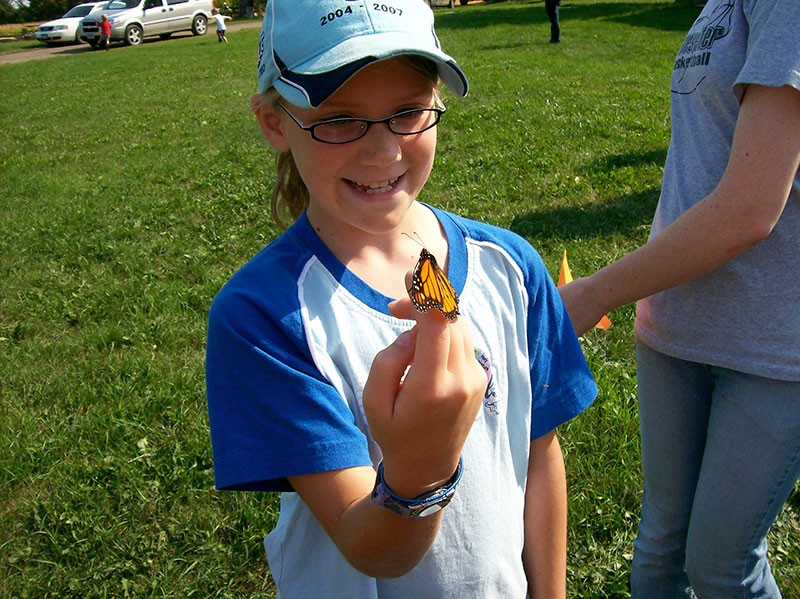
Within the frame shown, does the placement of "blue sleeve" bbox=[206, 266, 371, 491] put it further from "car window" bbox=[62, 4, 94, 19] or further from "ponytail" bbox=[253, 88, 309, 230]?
"car window" bbox=[62, 4, 94, 19]

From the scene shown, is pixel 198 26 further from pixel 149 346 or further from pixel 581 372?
pixel 581 372

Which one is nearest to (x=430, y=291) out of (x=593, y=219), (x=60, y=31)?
(x=593, y=219)

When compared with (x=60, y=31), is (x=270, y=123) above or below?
above

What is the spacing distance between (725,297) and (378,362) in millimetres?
1160

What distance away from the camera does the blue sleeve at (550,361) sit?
1.60 m

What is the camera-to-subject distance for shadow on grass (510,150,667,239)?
5.66 m

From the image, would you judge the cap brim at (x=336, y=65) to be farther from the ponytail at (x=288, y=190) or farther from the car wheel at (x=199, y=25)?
the car wheel at (x=199, y=25)

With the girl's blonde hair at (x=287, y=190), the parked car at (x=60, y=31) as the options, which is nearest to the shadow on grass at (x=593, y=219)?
the girl's blonde hair at (x=287, y=190)

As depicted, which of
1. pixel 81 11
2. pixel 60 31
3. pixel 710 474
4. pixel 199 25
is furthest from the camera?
pixel 81 11

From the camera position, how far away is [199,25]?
28141mm

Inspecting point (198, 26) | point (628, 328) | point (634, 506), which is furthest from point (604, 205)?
point (198, 26)

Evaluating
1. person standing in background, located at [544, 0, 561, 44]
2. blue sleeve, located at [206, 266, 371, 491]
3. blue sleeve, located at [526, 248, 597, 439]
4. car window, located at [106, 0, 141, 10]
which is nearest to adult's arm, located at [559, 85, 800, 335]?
blue sleeve, located at [526, 248, 597, 439]

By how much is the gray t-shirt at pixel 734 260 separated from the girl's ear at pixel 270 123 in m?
1.04

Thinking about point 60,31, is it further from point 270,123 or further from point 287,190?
point 270,123
